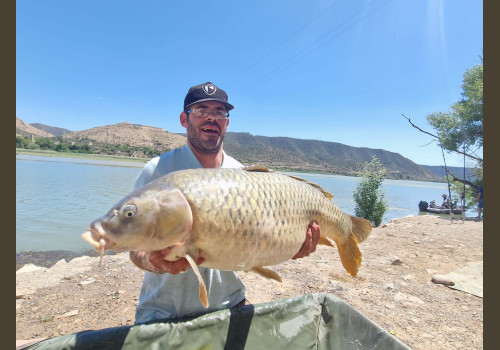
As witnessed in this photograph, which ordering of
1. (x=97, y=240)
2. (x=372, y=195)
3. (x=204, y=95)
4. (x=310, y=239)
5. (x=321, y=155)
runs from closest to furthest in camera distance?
(x=97, y=240) < (x=310, y=239) < (x=204, y=95) < (x=372, y=195) < (x=321, y=155)

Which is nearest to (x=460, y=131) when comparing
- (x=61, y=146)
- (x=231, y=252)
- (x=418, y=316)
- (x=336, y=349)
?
(x=418, y=316)

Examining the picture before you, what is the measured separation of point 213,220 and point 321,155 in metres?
102

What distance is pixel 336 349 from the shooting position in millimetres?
2146

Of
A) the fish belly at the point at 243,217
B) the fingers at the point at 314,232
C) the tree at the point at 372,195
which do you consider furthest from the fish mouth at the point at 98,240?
the tree at the point at 372,195

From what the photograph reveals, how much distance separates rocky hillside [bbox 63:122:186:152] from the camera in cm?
7806

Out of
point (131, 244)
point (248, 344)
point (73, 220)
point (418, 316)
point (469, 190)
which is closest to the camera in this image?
point (131, 244)

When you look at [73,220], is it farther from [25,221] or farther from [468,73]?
[468,73]

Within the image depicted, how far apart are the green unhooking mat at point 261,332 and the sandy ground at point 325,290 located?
3.13 feet

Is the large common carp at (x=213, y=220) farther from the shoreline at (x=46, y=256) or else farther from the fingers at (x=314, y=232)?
the shoreline at (x=46, y=256)

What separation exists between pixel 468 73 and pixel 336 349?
1967 cm

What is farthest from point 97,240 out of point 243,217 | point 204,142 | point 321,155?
point 321,155

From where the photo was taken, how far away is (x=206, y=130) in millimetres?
1860

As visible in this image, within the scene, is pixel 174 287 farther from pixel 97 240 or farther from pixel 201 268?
pixel 97 240

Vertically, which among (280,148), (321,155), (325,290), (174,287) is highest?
(280,148)
